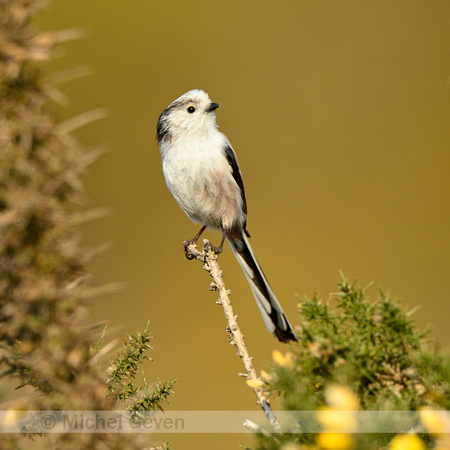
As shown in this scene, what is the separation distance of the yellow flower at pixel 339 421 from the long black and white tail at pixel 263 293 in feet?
5.28

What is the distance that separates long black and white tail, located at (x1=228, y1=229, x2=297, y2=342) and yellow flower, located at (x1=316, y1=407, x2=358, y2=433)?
1.61 metres

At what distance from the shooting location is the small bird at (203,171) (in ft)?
11.1

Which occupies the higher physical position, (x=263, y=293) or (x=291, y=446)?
(x=263, y=293)

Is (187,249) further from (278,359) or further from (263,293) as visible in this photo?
(278,359)

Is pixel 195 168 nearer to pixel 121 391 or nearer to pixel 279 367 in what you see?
pixel 121 391

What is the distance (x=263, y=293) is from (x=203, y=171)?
1007mm

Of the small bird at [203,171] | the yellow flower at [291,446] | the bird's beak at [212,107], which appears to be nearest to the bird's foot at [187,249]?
the small bird at [203,171]

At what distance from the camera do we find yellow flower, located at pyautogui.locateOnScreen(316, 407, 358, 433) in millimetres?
604

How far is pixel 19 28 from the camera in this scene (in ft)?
2.16

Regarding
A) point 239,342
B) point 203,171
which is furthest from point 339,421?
point 203,171

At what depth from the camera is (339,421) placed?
1.99 feet

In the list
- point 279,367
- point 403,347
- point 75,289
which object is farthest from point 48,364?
point 403,347

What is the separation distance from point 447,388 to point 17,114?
0.71m

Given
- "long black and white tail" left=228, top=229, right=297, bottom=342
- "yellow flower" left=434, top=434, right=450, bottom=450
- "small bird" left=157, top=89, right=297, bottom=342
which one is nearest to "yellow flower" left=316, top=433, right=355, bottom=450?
"yellow flower" left=434, top=434, right=450, bottom=450
